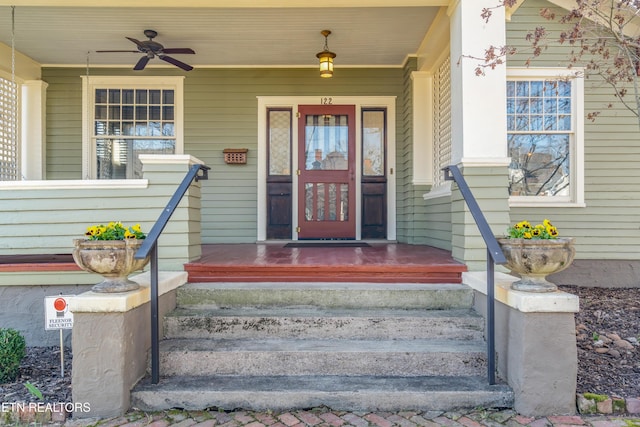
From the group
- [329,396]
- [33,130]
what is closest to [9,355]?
[329,396]

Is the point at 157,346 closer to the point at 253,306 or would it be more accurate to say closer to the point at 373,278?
the point at 253,306

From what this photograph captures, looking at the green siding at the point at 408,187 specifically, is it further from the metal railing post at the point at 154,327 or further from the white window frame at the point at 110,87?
the metal railing post at the point at 154,327

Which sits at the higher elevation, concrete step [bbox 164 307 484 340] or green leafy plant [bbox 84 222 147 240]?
green leafy plant [bbox 84 222 147 240]

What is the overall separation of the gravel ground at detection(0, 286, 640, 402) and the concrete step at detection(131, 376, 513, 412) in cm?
54

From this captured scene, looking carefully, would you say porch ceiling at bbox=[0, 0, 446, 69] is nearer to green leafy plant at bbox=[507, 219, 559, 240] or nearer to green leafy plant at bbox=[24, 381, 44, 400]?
green leafy plant at bbox=[507, 219, 559, 240]

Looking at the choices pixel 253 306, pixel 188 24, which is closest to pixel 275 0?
pixel 188 24

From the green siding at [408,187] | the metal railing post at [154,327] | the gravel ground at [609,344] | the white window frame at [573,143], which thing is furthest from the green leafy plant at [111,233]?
the white window frame at [573,143]

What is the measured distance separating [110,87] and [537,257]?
5798 millimetres

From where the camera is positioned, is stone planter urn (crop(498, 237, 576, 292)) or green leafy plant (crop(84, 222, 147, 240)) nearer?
stone planter urn (crop(498, 237, 576, 292))

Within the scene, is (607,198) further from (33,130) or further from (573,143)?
(33,130)

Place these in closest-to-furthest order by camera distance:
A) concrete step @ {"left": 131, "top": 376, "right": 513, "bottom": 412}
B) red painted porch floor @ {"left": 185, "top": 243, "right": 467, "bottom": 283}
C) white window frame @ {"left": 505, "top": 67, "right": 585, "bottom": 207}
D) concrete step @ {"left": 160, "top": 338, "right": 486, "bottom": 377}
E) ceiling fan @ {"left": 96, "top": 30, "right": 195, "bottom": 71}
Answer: concrete step @ {"left": 131, "top": 376, "right": 513, "bottom": 412} < concrete step @ {"left": 160, "top": 338, "right": 486, "bottom": 377} < red painted porch floor @ {"left": 185, "top": 243, "right": 467, "bottom": 283} < ceiling fan @ {"left": 96, "top": 30, "right": 195, "bottom": 71} < white window frame @ {"left": 505, "top": 67, "right": 585, "bottom": 207}

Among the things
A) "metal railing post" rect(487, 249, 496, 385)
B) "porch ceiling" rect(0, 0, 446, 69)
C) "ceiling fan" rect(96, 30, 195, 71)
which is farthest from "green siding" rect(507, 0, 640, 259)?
"ceiling fan" rect(96, 30, 195, 71)

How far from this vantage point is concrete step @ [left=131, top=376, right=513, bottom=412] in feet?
7.15

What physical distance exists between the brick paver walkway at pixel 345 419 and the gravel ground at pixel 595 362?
269 mm
